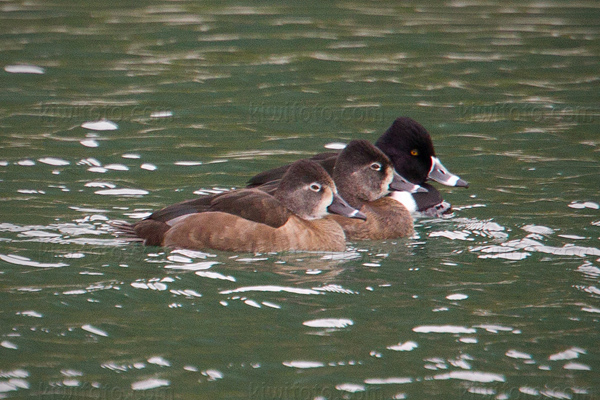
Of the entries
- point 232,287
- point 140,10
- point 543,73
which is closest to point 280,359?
point 232,287

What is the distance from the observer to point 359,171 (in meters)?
8.35

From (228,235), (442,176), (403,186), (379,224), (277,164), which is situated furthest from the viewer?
(277,164)

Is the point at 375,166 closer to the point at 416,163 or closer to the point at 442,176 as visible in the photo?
the point at 416,163

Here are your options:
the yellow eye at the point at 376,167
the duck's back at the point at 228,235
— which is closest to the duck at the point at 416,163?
the yellow eye at the point at 376,167

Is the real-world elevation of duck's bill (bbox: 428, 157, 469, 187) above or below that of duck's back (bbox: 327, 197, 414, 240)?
above

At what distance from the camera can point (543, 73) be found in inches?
555

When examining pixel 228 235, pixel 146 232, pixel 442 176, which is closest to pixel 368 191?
pixel 442 176

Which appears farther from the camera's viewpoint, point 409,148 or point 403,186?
point 409,148

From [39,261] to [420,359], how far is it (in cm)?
315

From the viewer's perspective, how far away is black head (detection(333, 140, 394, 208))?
8.33 meters

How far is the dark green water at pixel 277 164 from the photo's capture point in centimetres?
550

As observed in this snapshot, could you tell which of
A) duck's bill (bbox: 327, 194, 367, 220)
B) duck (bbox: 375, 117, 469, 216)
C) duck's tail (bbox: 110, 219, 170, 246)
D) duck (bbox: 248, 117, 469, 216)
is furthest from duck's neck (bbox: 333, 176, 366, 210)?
duck's tail (bbox: 110, 219, 170, 246)

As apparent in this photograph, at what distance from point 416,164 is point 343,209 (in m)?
1.56

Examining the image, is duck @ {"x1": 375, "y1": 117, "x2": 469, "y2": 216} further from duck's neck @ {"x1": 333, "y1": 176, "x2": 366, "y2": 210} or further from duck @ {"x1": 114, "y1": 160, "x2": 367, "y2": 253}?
duck @ {"x1": 114, "y1": 160, "x2": 367, "y2": 253}
